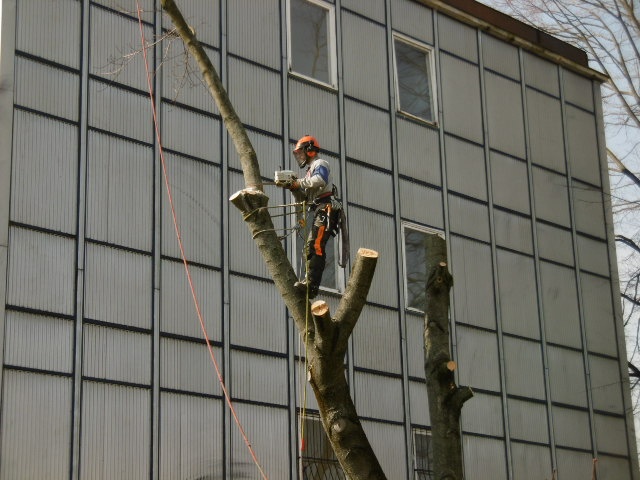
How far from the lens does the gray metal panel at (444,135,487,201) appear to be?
2366 cm

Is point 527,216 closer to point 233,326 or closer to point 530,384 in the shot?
Result: point 530,384

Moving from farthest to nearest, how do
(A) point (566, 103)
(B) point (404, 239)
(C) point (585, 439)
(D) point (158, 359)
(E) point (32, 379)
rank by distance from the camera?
1. (A) point (566, 103)
2. (C) point (585, 439)
3. (B) point (404, 239)
4. (D) point (158, 359)
5. (E) point (32, 379)

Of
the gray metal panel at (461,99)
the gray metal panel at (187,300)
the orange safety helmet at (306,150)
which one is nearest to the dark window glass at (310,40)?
the gray metal panel at (461,99)

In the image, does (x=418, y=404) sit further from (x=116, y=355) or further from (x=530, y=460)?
(x=116, y=355)

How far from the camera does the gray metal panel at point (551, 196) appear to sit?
2514 cm

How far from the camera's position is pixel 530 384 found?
23.5 m

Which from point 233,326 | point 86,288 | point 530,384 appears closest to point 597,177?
point 530,384

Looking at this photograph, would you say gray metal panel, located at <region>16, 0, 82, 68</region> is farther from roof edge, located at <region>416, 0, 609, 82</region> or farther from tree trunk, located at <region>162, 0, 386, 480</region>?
tree trunk, located at <region>162, 0, 386, 480</region>

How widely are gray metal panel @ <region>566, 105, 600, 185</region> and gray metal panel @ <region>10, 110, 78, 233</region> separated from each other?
11534mm

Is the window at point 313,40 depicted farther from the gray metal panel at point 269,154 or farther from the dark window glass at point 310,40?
the gray metal panel at point 269,154

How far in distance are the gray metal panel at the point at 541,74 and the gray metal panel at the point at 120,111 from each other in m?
9.47

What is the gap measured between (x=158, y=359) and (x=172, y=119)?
367 cm

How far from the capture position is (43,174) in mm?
17641

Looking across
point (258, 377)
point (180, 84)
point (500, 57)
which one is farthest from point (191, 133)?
point (500, 57)
